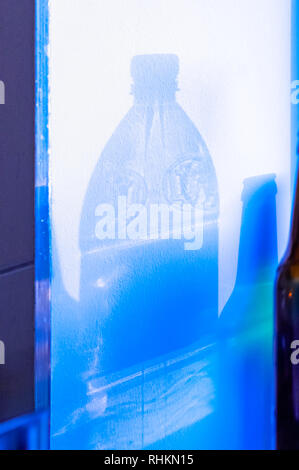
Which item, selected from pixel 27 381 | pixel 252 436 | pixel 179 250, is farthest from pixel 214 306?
pixel 27 381

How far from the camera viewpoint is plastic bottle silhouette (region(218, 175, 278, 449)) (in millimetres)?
740

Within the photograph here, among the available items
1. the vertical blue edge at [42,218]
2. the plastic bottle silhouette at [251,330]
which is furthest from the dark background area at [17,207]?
the plastic bottle silhouette at [251,330]

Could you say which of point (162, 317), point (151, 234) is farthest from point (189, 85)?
point (162, 317)

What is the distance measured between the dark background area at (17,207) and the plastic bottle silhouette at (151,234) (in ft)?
0.31

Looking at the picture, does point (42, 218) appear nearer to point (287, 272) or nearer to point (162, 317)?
point (162, 317)

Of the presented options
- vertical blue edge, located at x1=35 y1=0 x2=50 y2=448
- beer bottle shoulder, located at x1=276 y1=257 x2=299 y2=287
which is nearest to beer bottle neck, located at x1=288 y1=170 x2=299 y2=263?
beer bottle shoulder, located at x1=276 y1=257 x2=299 y2=287

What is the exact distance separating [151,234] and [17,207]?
0.71 ft

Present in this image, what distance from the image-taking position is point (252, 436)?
0.74m

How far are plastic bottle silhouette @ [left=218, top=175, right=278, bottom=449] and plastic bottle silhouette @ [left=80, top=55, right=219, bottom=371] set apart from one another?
4 cm

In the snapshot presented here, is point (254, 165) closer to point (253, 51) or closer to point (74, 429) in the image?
point (253, 51)

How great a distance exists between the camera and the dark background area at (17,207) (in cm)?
76

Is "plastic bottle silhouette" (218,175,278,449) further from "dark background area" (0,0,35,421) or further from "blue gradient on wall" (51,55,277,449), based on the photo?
"dark background area" (0,0,35,421)

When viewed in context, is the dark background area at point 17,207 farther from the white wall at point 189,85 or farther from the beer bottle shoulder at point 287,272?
the beer bottle shoulder at point 287,272

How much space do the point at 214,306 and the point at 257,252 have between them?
0.34ft
